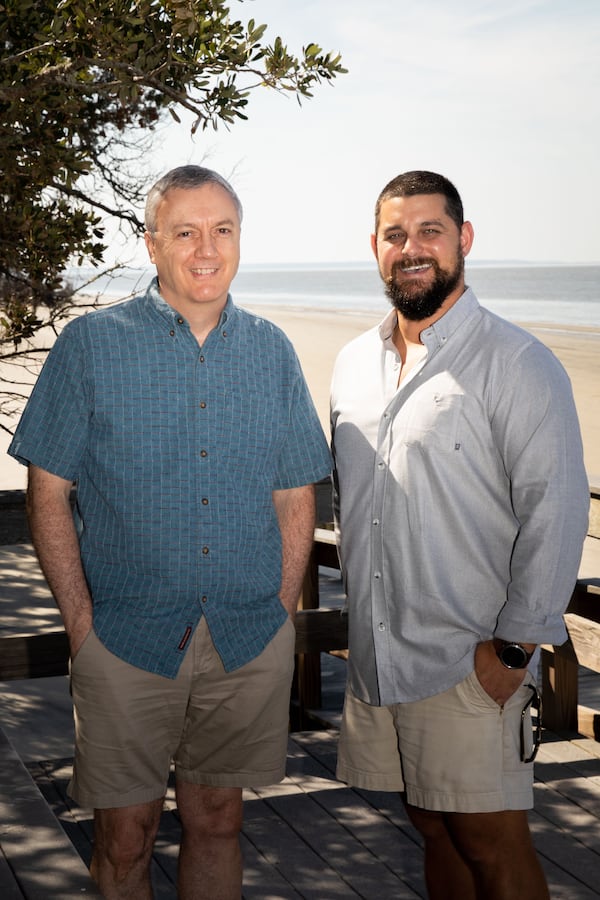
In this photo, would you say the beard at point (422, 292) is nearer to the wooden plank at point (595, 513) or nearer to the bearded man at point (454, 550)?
the bearded man at point (454, 550)

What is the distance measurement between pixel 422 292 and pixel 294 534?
0.72 m

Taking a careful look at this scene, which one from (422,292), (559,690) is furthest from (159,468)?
(559,690)

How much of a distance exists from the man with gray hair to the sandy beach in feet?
6.69

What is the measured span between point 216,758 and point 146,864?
1.00 feet

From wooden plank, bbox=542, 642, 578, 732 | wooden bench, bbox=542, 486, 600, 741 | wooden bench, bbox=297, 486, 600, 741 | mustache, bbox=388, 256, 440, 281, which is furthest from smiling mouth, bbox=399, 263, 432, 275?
wooden plank, bbox=542, 642, 578, 732

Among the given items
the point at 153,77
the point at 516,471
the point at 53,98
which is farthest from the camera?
the point at 53,98

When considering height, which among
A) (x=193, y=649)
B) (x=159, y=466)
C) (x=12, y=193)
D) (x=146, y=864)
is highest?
(x=12, y=193)

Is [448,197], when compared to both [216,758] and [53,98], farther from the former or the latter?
[53,98]

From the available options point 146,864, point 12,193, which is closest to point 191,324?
point 146,864

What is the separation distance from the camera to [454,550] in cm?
258

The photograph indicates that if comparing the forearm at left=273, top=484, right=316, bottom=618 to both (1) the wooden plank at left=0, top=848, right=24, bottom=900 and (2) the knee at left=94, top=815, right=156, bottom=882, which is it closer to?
(2) the knee at left=94, top=815, right=156, bottom=882

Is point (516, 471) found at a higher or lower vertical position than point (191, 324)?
lower

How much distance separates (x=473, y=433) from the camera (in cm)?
254

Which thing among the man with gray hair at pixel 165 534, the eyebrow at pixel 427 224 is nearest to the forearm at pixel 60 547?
the man with gray hair at pixel 165 534
